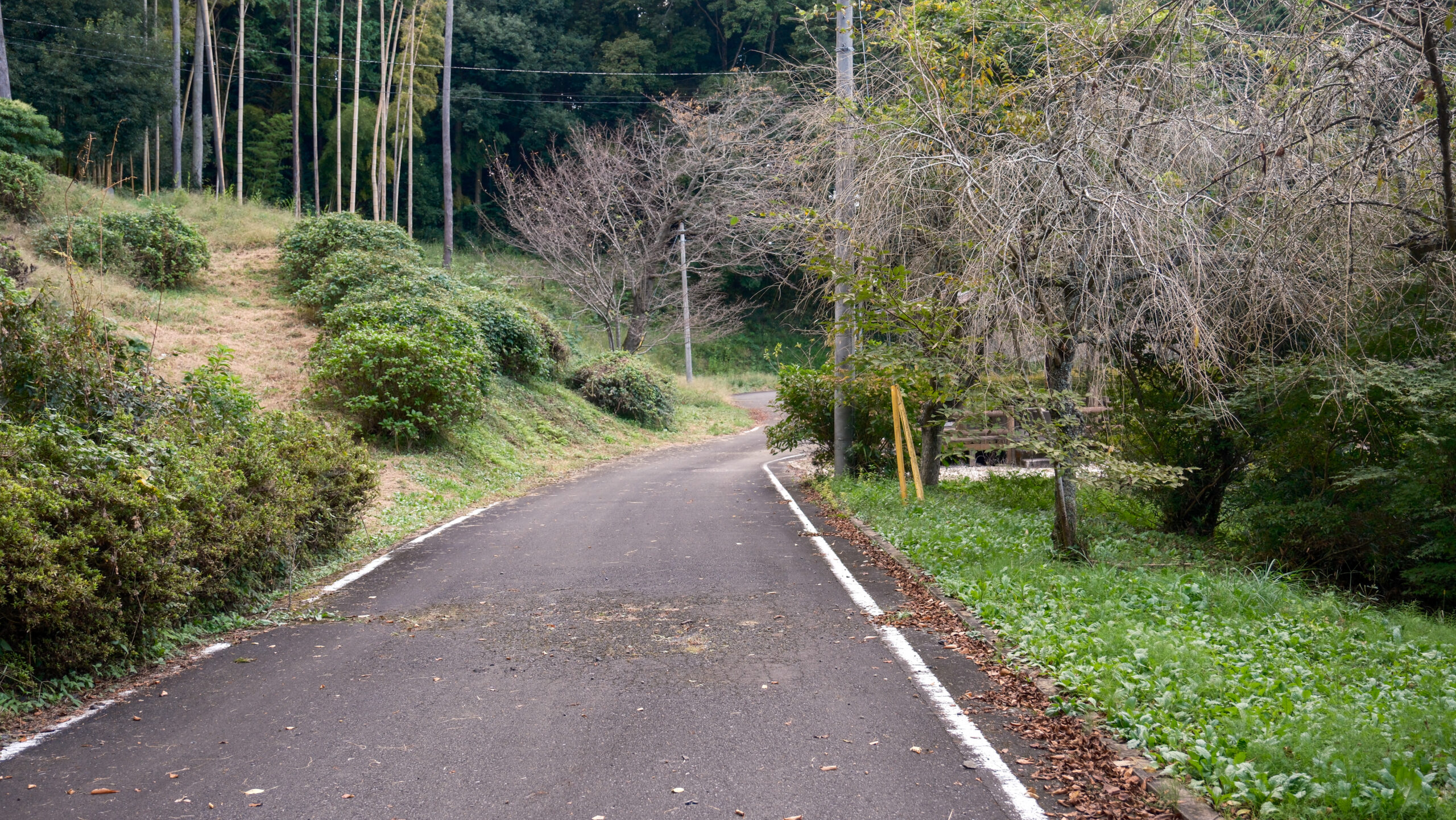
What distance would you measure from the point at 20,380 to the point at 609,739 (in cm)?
532

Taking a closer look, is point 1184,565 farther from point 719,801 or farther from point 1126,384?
point 719,801

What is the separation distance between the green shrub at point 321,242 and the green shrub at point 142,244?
1940 millimetres

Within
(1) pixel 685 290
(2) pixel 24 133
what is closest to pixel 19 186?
→ (2) pixel 24 133

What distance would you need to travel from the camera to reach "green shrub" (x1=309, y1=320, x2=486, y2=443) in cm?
1617

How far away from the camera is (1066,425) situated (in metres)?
8.16

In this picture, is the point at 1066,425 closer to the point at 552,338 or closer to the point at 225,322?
the point at 225,322

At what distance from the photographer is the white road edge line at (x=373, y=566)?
8.04 m

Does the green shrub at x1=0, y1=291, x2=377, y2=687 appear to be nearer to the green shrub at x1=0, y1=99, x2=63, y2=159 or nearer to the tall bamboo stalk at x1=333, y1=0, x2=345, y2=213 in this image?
the green shrub at x1=0, y1=99, x2=63, y2=159

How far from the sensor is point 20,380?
6676mm

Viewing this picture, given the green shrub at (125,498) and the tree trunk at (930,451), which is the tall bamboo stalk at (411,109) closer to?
the tree trunk at (930,451)

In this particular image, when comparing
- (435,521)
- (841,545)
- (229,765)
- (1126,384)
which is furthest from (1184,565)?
(435,521)

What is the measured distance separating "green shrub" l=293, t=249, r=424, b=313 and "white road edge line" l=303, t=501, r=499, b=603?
11089mm

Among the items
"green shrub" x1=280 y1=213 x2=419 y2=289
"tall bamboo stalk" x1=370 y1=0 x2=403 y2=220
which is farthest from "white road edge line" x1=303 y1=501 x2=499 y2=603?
"tall bamboo stalk" x1=370 y1=0 x2=403 y2=220

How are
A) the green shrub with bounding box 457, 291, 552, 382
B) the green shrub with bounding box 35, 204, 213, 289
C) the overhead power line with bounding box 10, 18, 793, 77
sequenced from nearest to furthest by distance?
the green shrub with bounding box 35, 204, 213, 289 → the green shrub with bounding box 457, 291, 552, 382 → the overhead power line with bounding box 10, 18, 793, 77
